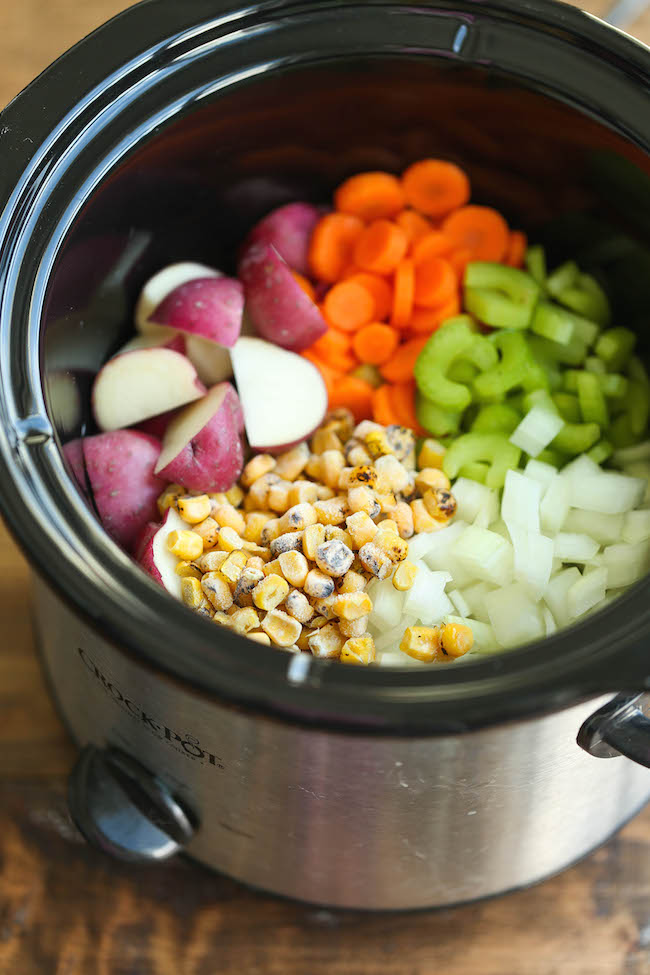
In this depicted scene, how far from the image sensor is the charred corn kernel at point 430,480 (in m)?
1.13

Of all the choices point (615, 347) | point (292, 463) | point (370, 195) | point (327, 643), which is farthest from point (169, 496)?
point (615, 347)

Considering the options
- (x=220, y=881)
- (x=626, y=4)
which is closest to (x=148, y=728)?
(x=220, y=881)

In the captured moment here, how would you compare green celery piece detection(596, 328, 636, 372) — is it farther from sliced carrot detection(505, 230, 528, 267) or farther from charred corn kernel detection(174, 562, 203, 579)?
charred corn kernel detection(174, 562, 203, 579)

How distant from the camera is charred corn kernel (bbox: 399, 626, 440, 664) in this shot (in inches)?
37.7

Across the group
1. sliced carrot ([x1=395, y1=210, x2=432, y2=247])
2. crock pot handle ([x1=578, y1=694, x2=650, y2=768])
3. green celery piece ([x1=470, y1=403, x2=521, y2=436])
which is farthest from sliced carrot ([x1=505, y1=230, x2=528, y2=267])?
crock pot handle ([x1=578, y1=694, x2=650, y2=768])

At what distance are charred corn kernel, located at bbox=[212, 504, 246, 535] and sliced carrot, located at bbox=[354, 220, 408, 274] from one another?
37cm

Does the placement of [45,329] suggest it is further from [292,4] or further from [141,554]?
[292,4]

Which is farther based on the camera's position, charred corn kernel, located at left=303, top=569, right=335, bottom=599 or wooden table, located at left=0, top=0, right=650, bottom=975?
wooden table, located at left=0, top=0, right=650, bottom=975

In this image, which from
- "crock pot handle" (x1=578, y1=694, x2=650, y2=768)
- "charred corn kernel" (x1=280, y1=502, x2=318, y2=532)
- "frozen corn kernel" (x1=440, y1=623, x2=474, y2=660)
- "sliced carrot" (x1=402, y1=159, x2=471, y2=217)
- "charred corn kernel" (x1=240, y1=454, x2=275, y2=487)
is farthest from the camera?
"sliced carrot" (x1=402, y1=159, x2=471, y2=217)

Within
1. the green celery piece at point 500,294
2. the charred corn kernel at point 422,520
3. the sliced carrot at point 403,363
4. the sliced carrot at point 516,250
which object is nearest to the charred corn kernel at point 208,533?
the charred corn kernel at point 422,520

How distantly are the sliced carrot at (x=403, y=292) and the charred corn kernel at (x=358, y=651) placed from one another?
47cm

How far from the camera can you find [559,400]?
123 cm

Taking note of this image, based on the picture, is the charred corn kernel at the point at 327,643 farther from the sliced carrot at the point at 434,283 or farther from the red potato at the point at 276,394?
the sliced carrot at the point at 434,283

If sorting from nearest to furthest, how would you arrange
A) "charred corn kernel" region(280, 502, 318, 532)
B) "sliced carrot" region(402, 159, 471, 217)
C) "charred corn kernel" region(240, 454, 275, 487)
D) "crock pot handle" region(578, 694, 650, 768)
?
"crock pot handle" region(578, 694, 650, 768), "charred corn kernel" region(280, 502, 318, 532), "charred corn kernel" region(240, 454, 275, 487), "sliced carrot" region(402, 159, 471, 217)
